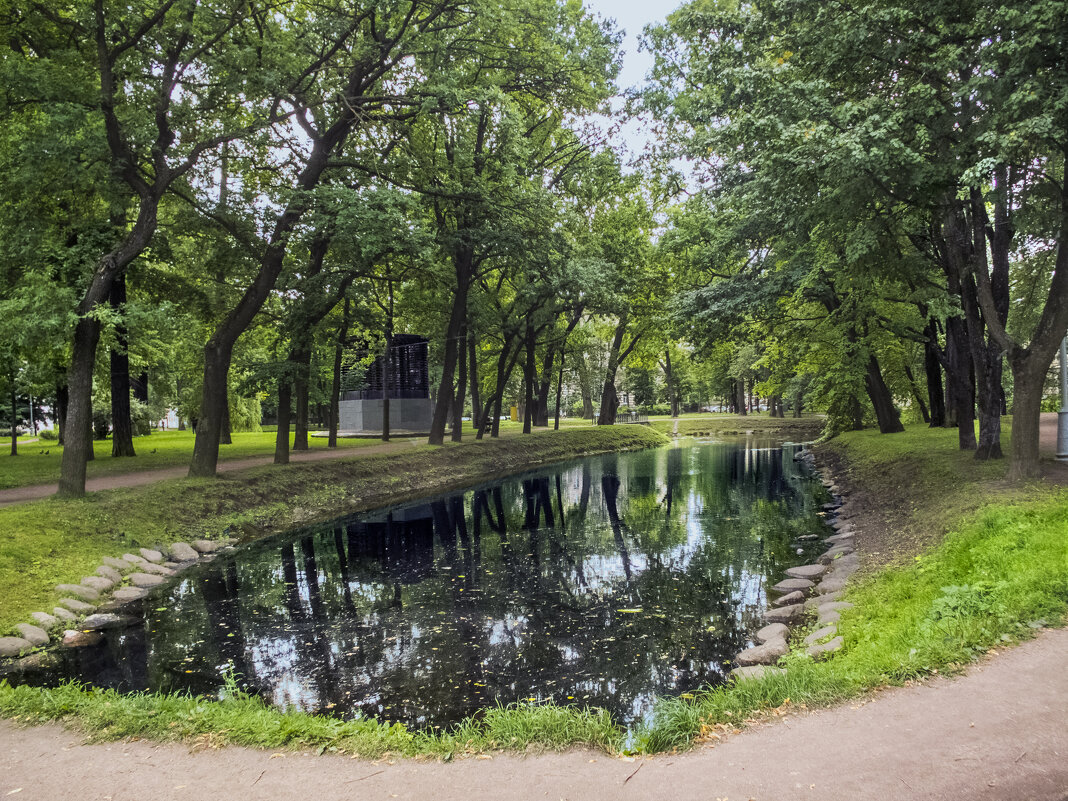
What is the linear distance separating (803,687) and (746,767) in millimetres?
1292

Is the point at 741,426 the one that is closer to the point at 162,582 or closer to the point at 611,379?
the point at 611,379

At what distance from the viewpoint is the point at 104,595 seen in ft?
32.4

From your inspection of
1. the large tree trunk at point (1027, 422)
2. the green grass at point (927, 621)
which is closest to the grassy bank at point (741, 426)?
the large tree trunk at point (1027, 422)

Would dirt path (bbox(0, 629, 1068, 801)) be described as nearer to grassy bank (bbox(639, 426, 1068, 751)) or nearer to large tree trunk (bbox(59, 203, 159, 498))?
grassy bank (bbox(639, 426, 1068, 751))

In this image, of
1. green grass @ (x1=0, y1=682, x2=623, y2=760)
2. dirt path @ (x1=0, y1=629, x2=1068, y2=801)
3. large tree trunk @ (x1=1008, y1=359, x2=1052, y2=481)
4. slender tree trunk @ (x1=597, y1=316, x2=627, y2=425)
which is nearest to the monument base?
slender tree trunk @ (x1=597, y1=316, x2=627, y2=425)

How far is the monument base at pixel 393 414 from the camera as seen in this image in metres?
35.8

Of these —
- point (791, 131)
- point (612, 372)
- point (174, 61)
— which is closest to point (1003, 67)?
point (791, 131)

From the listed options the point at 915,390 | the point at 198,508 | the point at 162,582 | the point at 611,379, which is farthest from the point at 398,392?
the point at 915,390

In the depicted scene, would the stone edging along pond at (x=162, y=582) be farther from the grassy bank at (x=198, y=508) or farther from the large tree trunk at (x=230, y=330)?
the large tree trunk at (x=230, y=330)

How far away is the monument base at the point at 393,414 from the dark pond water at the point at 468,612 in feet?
61.9

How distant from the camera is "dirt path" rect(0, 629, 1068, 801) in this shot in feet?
11.8

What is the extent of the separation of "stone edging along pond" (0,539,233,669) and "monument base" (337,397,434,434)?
22.7m

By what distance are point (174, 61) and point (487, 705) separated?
540 inches

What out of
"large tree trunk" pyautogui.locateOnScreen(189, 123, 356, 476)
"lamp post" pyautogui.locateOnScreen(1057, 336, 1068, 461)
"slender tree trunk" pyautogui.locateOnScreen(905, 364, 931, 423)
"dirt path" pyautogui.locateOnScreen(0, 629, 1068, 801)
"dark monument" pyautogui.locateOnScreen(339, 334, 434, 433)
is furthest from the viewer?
"dark monument" pyautogui.locateOnScreen(339, 334, 434, 433)
